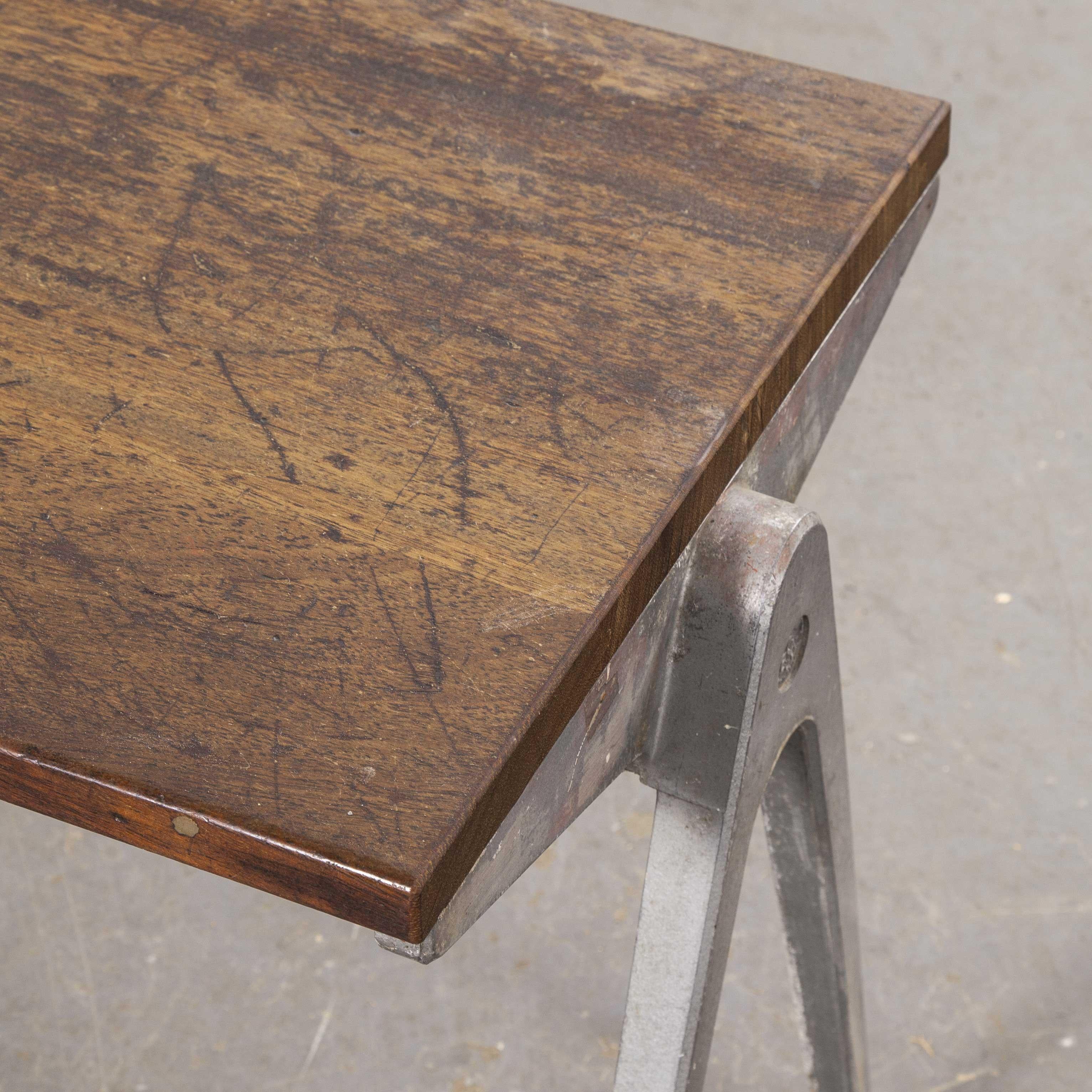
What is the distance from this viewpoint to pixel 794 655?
0.87 meters

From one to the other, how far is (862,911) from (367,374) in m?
1.04

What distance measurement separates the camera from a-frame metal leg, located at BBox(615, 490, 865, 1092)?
0.79 metres

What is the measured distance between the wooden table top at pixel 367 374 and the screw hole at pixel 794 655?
5.2 inches

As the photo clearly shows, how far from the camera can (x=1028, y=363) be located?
219cm

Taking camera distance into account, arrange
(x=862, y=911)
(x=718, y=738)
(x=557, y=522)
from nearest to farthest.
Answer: (x=557, y=522) < (x=718, y=738) < (x=862, y=911)

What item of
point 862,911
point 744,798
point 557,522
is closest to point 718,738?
point 744,798

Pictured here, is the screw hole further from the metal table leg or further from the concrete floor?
the concrete floor

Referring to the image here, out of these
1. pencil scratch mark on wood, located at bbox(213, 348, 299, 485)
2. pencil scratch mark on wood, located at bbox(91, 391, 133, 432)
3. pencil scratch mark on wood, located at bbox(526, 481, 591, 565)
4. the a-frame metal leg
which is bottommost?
the a-frame metal leg

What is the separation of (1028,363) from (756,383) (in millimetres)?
1559

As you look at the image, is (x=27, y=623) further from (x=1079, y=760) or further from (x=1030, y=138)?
(x=1030, y=138)

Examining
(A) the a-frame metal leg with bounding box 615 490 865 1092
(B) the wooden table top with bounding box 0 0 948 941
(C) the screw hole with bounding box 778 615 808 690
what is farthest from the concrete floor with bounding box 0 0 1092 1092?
(B) the wooden table top with bounding box 0 0 948 941

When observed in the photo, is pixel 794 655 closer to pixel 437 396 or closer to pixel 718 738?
pixel 718 738

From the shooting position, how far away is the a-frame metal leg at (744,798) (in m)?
0.79

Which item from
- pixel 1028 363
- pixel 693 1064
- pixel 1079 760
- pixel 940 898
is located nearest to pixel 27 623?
pixel 693 1064
